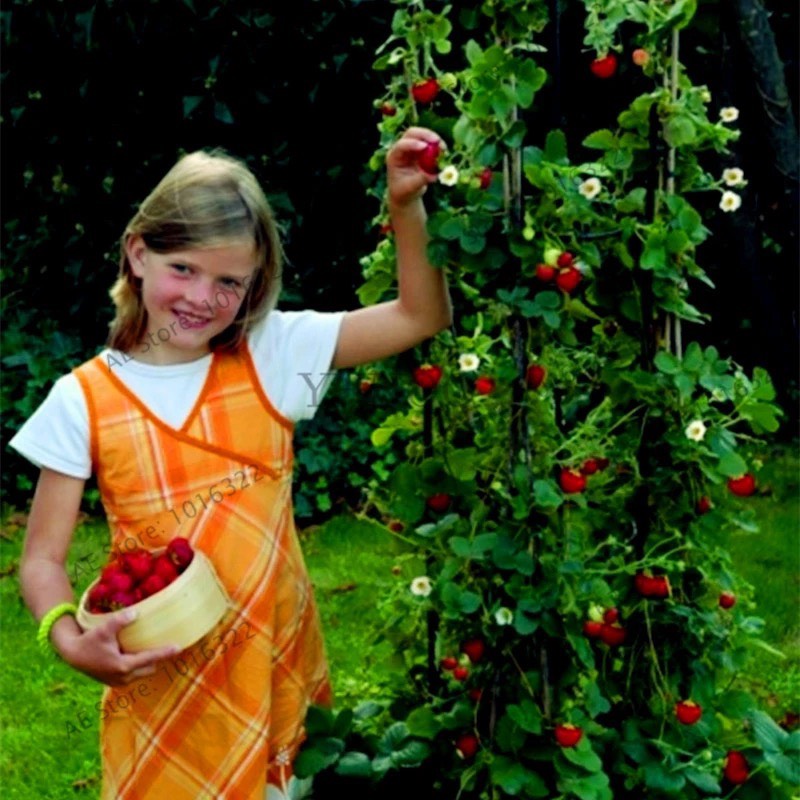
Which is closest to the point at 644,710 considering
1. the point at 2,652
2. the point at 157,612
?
→ the point at 157,612

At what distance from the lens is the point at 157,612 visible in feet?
6.18

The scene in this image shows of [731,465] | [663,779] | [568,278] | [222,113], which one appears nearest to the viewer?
[568,278]

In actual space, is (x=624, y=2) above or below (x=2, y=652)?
above

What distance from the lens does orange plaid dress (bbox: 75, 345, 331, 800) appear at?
206 cm

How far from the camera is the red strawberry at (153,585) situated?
1.92m

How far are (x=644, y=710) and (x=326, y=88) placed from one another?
2.71 metres

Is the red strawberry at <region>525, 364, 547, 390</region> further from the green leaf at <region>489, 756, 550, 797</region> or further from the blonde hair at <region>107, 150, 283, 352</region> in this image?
the green leaf at <region>489, 756, 550, 797</region>

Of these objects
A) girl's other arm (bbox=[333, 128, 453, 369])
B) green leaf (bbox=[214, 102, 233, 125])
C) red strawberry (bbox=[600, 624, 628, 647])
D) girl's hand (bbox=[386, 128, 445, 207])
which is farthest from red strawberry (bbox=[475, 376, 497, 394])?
green leaf (bbox=[214, 102, 233, 125])

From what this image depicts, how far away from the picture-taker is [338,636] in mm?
3570

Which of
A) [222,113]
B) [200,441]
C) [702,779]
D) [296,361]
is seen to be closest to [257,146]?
[222,113]

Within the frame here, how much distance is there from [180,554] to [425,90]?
69 centimetres

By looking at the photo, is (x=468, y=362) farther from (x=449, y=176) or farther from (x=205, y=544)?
(x=205, y=544)

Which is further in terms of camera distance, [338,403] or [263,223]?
[338,403]

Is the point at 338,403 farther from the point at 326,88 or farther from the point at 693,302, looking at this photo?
the point at 693,302
